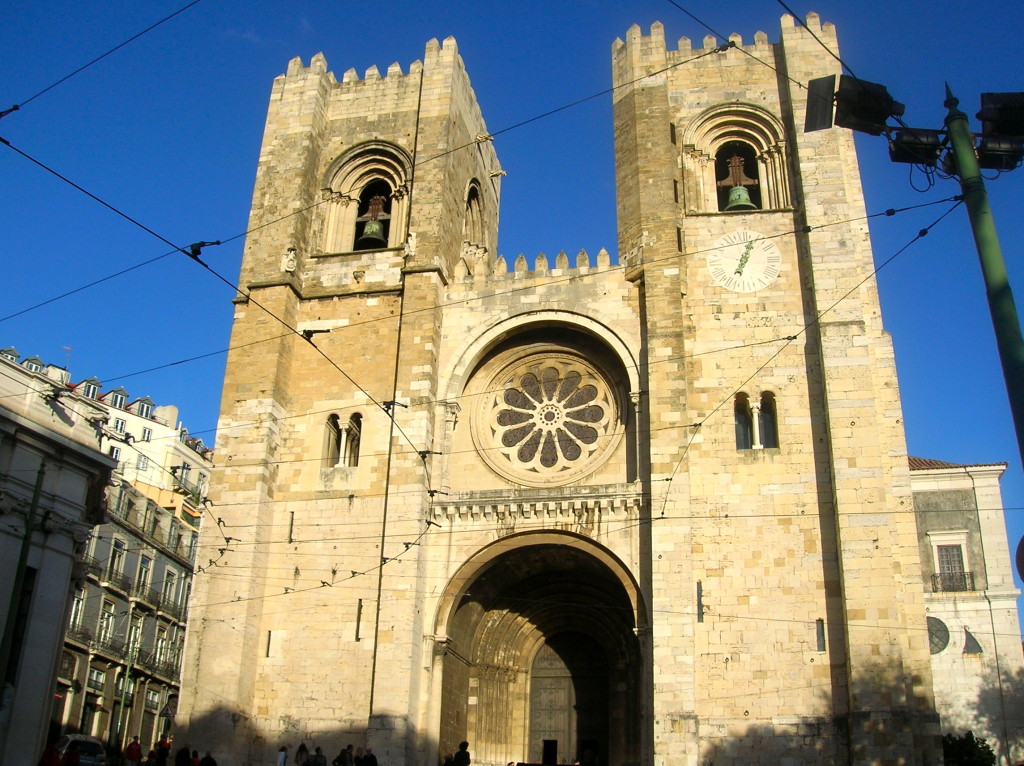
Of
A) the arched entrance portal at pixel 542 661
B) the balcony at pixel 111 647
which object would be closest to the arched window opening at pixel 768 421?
the arched entrance portal at pixel 542 661

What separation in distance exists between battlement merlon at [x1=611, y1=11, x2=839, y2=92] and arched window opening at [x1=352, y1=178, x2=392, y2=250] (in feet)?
18.9

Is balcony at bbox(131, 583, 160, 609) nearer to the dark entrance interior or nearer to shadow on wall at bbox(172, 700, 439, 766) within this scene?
shadow on wall at bbox(172, 700, 439, 766)

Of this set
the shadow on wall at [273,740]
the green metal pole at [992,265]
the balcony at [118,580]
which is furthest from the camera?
the balcony at [118,580]

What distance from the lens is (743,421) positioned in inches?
751

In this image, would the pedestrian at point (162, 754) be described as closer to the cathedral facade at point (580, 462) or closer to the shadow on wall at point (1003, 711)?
the cathedral facade at point (580, 462)

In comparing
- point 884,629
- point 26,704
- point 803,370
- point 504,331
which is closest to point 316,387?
point 504,331

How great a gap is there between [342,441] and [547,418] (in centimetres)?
Answer: 407

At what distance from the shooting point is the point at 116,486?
32.3 metres

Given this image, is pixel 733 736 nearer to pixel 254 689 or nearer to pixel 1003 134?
pixel 254 689

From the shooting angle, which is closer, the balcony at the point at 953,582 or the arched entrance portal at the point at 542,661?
the arched entrance portal at the point at 542,661

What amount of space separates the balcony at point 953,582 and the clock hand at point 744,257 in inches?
360

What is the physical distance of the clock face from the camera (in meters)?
20.0

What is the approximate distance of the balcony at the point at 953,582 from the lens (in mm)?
23469

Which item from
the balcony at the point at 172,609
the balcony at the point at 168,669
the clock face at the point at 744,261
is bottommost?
the balcony at the point at 168,669
